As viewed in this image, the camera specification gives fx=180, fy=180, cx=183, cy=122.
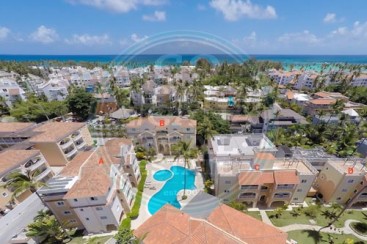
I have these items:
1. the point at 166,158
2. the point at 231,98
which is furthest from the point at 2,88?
the point at 231,98

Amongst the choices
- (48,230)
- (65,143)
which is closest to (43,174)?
(65,143)

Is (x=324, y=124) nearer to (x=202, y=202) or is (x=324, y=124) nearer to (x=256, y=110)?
(x=256, y=110)

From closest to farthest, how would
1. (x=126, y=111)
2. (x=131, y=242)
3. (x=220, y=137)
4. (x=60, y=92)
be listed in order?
(x=131, y=242) < (x=220, y=137) < (x=126, y=111) < (x=60, y=92)

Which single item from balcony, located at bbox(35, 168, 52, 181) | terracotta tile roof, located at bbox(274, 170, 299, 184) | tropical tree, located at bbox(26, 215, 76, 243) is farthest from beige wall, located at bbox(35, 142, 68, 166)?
terracotta tile roof, located at bbox(274, 170, 299, 184)

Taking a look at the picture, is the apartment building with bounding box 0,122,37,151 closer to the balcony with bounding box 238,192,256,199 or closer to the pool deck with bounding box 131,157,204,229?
the pool deck with bounding box 131,157,204,229

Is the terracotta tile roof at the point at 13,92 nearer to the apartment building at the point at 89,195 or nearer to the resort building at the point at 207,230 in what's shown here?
the apartment building at the point at 89,195

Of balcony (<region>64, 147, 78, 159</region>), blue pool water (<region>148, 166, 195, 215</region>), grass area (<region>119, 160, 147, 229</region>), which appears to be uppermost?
balcony (<region>64, 147, 78, 159</region>)

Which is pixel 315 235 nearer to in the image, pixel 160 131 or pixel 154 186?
pixel 154 186
